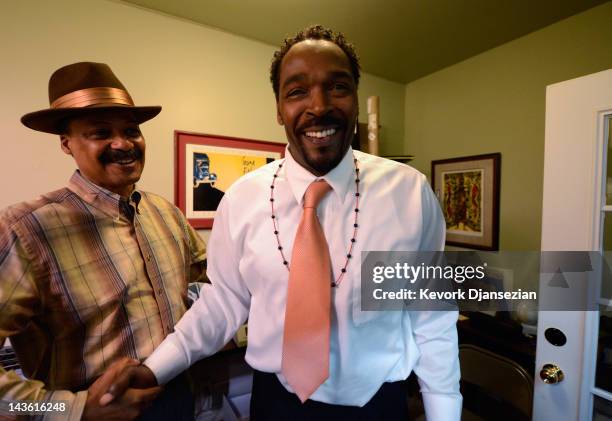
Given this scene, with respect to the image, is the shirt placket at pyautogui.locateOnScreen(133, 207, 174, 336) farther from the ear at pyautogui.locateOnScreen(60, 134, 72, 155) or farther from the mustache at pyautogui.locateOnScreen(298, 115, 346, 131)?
the mustache at pyautogui.locateOnScreen(298, 115, 346, 131)

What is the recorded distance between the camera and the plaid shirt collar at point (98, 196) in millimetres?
848

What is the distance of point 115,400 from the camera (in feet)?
2.27

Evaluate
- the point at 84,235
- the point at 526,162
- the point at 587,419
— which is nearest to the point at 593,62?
the point at 526,162

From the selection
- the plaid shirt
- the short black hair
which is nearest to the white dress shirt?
the plaid shirt

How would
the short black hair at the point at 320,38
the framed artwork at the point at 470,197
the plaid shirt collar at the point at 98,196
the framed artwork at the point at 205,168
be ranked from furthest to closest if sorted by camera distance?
the framed artwork at the point at 470,197 → the framed artwork at the point at 205,168 → the plaid shirt collar at the point at 98,196 → the short black hair at the point at 320,38

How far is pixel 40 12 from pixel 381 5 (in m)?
1.62

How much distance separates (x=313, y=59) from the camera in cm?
70

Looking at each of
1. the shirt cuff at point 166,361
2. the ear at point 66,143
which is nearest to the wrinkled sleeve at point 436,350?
the shirt cuff at point 166,361

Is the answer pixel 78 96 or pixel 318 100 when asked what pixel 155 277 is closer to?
pixel 78 96

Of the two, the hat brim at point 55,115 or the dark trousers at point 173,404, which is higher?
the hat brim at point 55,115

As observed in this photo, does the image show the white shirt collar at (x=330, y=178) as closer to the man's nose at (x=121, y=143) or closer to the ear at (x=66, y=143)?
the man's nose at (x=121, y=143)

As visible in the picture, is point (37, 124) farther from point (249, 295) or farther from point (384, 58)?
point (384, 58)

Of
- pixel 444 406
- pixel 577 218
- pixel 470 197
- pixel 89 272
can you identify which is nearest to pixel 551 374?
pixel 577 218

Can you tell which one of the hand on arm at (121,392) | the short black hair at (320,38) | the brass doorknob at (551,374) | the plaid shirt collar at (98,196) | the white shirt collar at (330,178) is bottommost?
the brass doorknob at (551,374)
